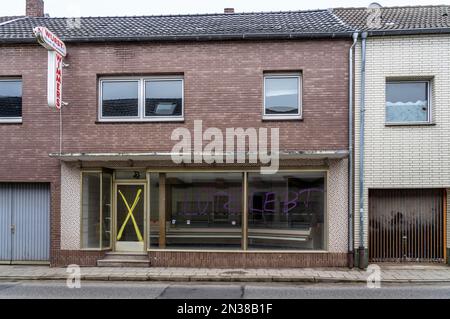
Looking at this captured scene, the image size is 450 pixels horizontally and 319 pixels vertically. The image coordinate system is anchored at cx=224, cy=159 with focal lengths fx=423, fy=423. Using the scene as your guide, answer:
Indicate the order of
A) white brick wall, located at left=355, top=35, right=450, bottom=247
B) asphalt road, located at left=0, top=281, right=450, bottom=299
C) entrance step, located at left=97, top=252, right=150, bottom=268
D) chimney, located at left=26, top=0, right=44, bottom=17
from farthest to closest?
chimney, located at left=26, top=0, right=44, bottom=17, entrance step, located at left=97, top=252, right=150, bottom=268, white brick wall, located at left=355, top=35, right=450, bottom=247, asphalt road, located at left=0, top=281, right=450, bottom=299

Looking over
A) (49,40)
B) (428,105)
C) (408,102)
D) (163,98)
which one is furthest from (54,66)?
(428,105)

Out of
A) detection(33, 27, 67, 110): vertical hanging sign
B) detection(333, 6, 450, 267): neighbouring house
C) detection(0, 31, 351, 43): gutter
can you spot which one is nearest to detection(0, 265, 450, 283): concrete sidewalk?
detection(333, 6, 450, 267): neighbouring house

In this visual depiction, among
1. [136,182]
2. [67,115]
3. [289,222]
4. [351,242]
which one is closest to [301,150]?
[289,222]

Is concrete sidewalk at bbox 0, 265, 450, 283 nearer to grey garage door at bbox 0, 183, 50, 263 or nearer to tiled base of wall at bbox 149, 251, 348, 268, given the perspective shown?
tiled base of wall at bbox 149, 251, 348, 268

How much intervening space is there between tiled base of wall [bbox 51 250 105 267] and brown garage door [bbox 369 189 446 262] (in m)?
7.53

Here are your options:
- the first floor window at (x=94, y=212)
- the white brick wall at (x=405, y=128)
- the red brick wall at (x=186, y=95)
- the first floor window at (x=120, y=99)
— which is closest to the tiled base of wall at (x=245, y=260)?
the white brick wall at (x=405, y=128)

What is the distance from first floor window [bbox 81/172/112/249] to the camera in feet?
38.6

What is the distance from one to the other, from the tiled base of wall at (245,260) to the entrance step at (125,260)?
0.78 ft

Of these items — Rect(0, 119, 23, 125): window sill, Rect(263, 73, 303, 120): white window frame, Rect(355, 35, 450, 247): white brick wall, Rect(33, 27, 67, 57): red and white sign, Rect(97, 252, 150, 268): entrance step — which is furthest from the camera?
Rect(0, 119, 23, 125): window sill

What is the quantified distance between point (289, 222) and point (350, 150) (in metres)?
2.53

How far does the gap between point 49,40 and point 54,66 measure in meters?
0.67

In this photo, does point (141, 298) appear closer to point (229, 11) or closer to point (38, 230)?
point (38, 230)

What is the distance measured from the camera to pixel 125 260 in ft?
37.6

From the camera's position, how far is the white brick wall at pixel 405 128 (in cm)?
1123
